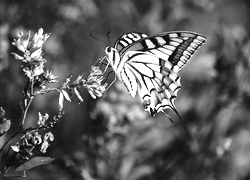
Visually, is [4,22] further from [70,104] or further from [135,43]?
[135,43]

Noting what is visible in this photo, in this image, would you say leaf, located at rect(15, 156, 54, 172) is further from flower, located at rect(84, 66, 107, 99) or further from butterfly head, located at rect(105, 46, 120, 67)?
butterfly head, located at rect(105, 46, 120, 67)

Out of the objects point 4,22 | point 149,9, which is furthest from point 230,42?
point 4,22

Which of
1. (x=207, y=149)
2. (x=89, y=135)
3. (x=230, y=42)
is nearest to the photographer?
(x=89, y=135)

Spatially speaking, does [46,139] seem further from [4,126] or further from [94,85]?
[94,85]

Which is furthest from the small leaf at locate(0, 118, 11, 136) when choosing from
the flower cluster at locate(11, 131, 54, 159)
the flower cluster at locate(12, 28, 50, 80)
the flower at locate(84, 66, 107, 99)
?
the flower at locate(84, 66, 107, 99)

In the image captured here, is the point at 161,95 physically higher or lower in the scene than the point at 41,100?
lower

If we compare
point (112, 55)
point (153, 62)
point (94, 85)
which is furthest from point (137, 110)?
point (94, 85)

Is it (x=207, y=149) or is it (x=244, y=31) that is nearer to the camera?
(x=207, y=149)
